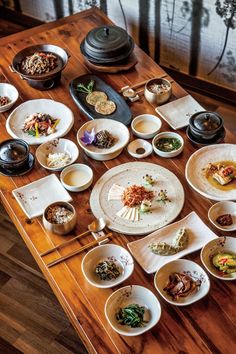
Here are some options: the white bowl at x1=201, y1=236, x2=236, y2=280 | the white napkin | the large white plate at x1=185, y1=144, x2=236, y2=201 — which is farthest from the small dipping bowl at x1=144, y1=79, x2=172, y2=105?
the white bowl at x1=201, y1=236, x2=236, y2=280

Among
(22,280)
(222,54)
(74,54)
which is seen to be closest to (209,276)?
(22,280)

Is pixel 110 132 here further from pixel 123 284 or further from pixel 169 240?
pixel 123 284

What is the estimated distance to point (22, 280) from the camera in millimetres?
3053

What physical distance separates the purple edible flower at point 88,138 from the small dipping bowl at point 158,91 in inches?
17.8

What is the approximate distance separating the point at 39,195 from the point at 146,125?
78cm

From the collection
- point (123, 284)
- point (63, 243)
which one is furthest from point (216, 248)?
point (63, 243)

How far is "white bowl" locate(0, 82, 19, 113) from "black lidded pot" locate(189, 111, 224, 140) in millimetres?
1106

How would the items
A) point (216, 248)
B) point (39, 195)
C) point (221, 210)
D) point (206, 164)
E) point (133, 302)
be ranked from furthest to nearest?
point (206, 164)
point (39, 195)
point (221, 210)
point (216, 248)
point (133, 302)

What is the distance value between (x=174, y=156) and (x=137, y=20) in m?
2.00

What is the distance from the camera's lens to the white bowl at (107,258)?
2.11 m

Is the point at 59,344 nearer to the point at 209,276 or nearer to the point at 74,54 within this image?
the point at 209,276

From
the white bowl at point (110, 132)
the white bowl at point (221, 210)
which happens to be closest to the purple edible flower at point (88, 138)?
the white bowl at point (110, 132)

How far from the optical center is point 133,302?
204 centimetres

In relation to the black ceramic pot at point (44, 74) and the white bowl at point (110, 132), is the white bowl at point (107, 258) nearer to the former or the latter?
the white bowl at point (110, 132)
